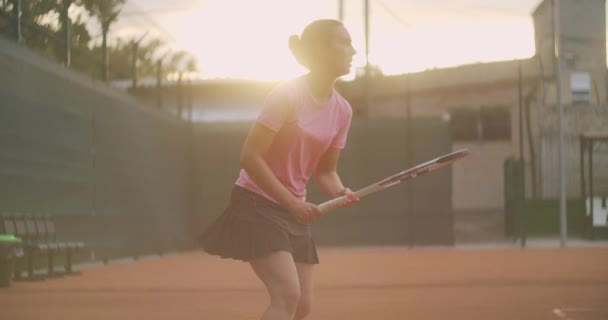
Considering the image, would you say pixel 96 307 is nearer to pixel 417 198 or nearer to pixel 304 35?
pixel 304 35

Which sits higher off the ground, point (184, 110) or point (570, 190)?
point (184, 110)

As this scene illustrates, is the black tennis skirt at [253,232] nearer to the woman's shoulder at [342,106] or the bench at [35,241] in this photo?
the woman's shoulder at [342,106]

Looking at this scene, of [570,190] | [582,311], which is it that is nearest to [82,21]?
[582,311]

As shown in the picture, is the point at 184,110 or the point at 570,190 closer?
the point at 184,110

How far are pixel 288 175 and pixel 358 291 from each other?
6170mm

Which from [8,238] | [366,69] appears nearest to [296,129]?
[8,238]

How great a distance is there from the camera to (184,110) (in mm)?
23844

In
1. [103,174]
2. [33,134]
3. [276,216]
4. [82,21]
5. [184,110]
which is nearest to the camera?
[276,216]

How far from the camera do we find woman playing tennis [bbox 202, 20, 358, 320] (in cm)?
393

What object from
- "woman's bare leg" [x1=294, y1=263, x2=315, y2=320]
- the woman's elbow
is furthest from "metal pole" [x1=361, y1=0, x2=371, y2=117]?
the woman's elbow

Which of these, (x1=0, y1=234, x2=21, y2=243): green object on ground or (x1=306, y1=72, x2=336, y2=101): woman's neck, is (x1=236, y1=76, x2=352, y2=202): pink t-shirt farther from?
(x1=0, y1=234, x2=21, y2=243): green object on ground

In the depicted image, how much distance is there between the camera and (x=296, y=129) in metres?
4.03

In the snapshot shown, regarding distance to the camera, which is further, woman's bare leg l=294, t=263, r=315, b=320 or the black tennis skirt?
woman's bare leg l=294, t=263, r=315, b=320

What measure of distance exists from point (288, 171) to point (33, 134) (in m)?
9.41
